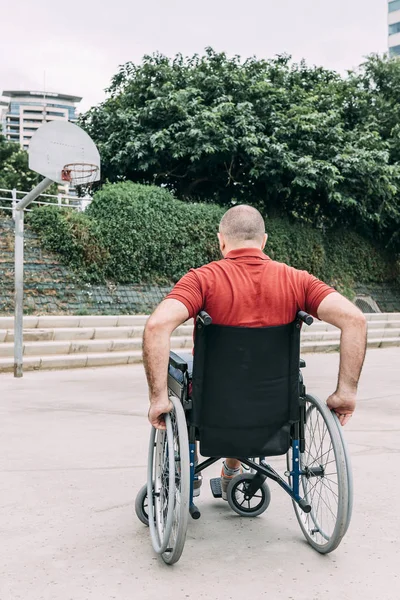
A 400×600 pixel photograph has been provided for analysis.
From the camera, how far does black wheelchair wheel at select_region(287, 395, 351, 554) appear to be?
9.39 feet

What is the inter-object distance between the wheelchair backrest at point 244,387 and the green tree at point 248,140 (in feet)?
47.0

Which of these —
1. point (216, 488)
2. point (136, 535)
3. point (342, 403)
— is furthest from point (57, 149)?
point (342, 403)

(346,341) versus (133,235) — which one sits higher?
(346,341)

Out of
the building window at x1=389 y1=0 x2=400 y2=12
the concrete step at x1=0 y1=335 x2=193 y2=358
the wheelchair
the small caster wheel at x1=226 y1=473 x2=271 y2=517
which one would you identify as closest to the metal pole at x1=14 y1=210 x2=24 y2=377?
the concrete step at x1=0 y1=335 x2=193 y2=358

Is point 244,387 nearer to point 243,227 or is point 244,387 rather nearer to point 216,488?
point 243,227

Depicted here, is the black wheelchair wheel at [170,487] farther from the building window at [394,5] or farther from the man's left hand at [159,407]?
the building window at [394,5]

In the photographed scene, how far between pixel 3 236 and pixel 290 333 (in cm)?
1162

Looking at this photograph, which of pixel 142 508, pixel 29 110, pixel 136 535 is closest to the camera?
pixel 136 535

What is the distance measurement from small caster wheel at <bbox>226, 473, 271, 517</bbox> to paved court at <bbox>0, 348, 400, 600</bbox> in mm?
53

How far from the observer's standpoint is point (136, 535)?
334 centimetres

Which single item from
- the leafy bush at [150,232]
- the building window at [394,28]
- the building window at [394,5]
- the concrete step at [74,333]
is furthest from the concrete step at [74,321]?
the building window at [394,5]

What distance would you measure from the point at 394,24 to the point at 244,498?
99.0m

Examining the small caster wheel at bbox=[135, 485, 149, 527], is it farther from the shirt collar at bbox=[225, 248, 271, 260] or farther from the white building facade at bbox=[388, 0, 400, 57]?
the white building facade at bbox=[388, 0, 400, 57]

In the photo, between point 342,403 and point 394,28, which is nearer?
point 342,403
